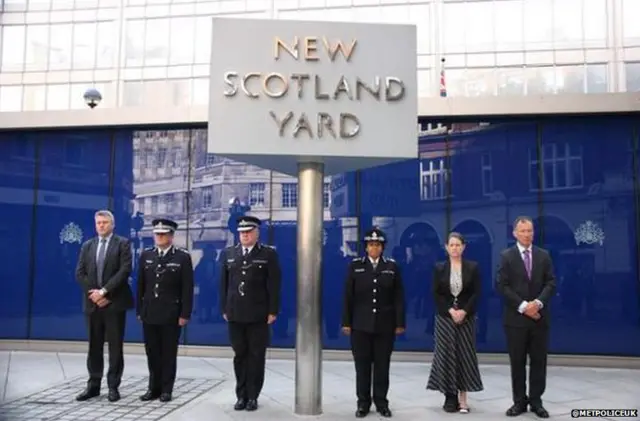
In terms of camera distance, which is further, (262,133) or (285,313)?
(285,313)

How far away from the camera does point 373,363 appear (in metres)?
5.44

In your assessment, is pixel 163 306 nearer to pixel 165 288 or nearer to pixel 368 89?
pixel 165 288

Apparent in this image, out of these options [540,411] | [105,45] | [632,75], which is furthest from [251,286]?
[105,45]

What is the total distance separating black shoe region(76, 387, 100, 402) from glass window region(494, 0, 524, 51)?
13462mm

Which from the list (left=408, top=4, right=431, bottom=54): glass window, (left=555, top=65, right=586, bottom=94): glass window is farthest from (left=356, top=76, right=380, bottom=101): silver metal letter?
(left=555, top=65, right=586, bottom=94): glass window

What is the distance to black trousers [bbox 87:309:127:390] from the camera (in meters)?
5.92

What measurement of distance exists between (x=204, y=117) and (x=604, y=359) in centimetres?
691

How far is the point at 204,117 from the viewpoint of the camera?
342 inches

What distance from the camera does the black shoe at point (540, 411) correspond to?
5277 millimetres

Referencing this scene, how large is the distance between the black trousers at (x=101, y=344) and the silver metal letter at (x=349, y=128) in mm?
3113

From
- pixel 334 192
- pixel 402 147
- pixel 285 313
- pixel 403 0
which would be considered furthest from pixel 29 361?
pixel 403 0

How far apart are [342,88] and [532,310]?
9.07 ft

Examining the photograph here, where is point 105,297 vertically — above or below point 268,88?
below

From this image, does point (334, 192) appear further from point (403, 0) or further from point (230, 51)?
point (403, 0)
